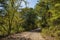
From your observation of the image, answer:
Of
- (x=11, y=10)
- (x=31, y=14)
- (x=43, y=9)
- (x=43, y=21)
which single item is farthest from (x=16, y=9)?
(x=31, y=14)

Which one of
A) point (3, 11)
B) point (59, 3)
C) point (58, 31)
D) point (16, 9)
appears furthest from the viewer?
point (16, 9)

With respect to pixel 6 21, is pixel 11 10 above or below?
above

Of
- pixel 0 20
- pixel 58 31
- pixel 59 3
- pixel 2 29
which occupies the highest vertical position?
pixel 59 3

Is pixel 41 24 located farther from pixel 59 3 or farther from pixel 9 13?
pixel 59 3

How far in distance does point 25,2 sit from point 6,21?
13.4 ft

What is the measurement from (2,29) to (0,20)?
1987mm

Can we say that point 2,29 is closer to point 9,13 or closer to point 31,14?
point 9,13

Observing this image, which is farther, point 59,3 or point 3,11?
point 3,11

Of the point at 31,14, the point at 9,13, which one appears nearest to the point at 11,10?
the point at 9,13

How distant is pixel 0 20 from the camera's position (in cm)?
2533

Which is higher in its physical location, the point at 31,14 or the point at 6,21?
the point at 6,21

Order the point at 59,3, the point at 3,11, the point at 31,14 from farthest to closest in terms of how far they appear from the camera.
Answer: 1. the point at 31,14
2. the point at 3,11
3. the point at 59,3

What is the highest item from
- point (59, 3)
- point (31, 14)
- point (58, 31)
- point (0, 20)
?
point (59, 3)

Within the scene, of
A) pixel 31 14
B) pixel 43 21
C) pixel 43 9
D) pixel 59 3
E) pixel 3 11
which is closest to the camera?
pixel 59 3
